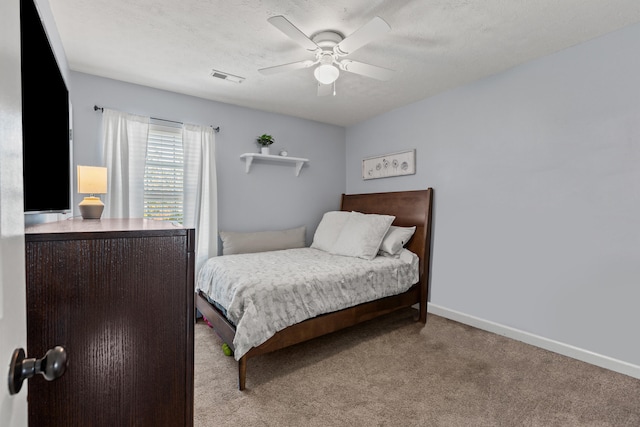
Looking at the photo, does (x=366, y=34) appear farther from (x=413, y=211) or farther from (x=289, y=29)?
(x=413, y=211)

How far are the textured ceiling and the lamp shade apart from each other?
0.98 metres

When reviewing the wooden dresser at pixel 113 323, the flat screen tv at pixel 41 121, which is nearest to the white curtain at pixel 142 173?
the flat screen tv at pixel 41 121

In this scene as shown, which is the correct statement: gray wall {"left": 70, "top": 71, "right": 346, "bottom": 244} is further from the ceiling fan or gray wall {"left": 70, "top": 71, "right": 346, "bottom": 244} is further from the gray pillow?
the ceiling fan

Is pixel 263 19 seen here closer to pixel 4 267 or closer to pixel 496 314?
pixel 4 267

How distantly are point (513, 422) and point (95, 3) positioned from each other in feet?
11.4

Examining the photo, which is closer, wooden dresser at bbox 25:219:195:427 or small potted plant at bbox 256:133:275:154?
wooden dresser at bbox 25:219:195:427

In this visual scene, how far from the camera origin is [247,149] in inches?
143

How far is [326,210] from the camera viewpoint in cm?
435

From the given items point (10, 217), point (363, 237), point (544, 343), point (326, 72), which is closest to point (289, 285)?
point (363, 237)

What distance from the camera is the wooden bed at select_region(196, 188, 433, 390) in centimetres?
211

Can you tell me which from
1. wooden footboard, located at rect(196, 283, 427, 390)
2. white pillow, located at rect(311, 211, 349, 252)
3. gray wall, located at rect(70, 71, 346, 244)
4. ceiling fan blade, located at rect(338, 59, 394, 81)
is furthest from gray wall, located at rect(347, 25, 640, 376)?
gray wall, located at rect(70, 71, 346, 244)

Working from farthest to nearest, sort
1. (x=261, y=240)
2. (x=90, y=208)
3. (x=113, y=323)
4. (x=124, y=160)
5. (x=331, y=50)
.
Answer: (x=261, y=240)
(x=124, y=160)
(x=331, y=50)
(x=90, y=208)
(x=113, y=323)

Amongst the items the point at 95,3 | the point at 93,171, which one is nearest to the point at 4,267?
the point at 93,171

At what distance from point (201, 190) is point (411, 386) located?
272 cm
